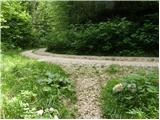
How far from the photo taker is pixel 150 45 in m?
10.4

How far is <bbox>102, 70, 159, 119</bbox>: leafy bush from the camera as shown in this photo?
19.2 feet

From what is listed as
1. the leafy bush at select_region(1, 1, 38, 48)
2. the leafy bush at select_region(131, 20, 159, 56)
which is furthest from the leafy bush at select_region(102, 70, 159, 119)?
the leafy bush at select_region(1, 1, 38, 48)

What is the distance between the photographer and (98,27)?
37.9 ft

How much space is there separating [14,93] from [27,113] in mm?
1340

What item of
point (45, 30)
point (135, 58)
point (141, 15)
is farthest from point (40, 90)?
point (45, 30)

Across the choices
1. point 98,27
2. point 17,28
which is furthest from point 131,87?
point 17,28

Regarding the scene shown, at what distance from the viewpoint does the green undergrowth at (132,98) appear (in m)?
5.84

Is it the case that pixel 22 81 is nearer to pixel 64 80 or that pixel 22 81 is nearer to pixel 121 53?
pixel 64 80

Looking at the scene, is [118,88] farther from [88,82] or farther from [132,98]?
[88,82]

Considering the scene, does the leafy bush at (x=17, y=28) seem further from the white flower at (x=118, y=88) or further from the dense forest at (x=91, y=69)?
the white flower at (x=118, y=88)

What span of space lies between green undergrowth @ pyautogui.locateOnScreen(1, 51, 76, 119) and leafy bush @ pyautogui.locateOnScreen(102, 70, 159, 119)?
2.13 ft

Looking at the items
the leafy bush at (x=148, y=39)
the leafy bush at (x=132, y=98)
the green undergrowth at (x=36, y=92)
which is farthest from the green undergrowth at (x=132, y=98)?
the leafy bush at (x=148, y=39)

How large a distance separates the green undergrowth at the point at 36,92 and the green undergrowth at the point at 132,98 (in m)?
0.64

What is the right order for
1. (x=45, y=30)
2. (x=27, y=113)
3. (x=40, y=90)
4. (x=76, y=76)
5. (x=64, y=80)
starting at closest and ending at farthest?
(x=27, y=113), (x=40, y=90), (x=64, y=80), (x=76, y=76), (x=45, y=30)
